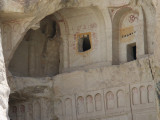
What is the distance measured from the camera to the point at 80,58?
2184 cm

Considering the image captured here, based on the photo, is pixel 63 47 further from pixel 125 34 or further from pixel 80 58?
pixel 125 34

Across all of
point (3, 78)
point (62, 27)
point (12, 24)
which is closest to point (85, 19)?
point (62, 27)

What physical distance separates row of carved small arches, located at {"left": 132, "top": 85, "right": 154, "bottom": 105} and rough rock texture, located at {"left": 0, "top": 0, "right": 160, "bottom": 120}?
0.09 ft

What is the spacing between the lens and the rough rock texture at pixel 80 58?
20.5 m

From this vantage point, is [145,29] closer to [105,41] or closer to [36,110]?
[105,41]

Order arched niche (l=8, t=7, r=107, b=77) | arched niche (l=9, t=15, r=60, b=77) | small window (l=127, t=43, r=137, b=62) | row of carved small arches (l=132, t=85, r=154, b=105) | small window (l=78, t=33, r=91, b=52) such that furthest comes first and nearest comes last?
arched niche (l=9, t=15, r=60, b=77)
small window (l=78, t=33, r=91, b=52)
arched niche (l=8, t=7, r=107, b=77)
small window (l=127, t=43, r=137, b=62)
row of carved small arches (l=132, t=85, r=154, b=105)

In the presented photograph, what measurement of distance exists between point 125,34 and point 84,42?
135cm

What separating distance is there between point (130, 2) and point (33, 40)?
3292 millimetres

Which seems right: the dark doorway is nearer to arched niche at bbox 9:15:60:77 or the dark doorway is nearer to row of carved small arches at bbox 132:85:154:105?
arched niche at bbox 9:15:60:77

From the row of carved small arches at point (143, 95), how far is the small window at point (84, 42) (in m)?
2.16

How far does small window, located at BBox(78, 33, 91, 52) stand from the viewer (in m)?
21.8

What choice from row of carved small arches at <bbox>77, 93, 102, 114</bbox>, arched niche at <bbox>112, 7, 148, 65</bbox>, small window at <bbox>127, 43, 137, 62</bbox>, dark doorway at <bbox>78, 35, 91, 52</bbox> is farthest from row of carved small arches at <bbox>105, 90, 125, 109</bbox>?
dark doorway at <bbox>78, 35, 91, 52</bbox>

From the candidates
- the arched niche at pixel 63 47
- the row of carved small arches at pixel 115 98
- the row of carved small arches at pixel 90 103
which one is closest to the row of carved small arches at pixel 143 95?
the row of carved small arches at pixel 115 98

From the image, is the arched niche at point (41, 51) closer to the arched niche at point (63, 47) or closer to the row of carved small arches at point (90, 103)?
Answer: the arched niche at point (63, 47)
